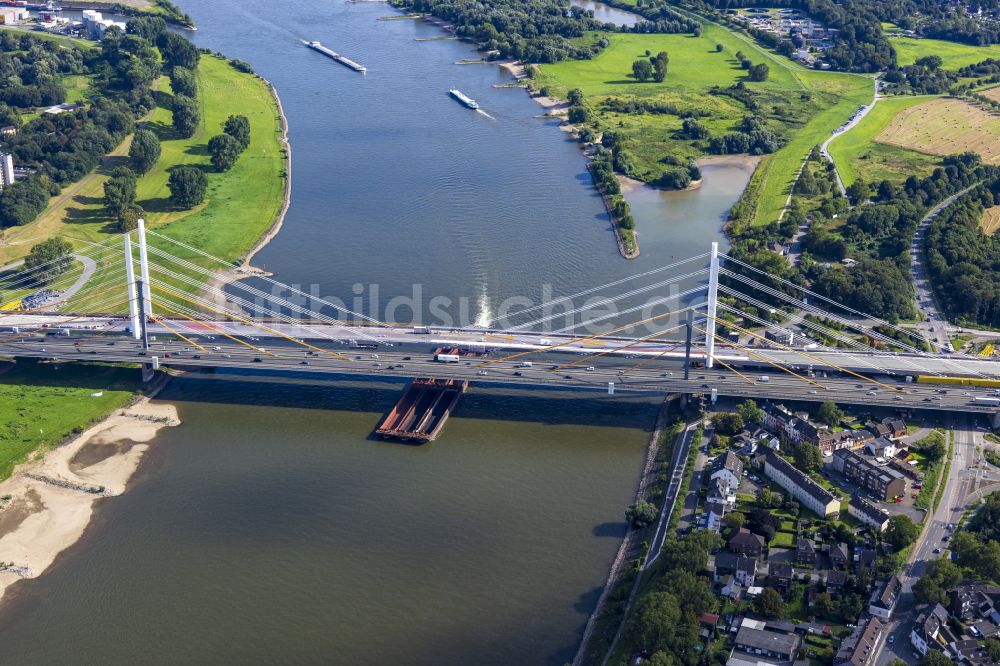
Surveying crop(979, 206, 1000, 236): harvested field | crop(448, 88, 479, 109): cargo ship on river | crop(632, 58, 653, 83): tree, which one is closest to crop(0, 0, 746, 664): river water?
crop(979, 206, 1000, 236): harvested field

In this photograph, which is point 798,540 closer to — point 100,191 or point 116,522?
point 116,522

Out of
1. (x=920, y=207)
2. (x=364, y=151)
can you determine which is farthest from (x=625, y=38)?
(x=920, y=207)

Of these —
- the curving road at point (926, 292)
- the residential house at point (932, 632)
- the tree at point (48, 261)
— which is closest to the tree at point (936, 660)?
the residential house at point (932, 632)

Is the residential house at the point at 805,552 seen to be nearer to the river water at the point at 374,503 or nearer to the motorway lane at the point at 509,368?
the river water at the point at 374,503

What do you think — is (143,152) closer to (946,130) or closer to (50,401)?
(50,401)

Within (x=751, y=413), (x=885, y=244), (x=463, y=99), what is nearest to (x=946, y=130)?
(x=885, y=244)
